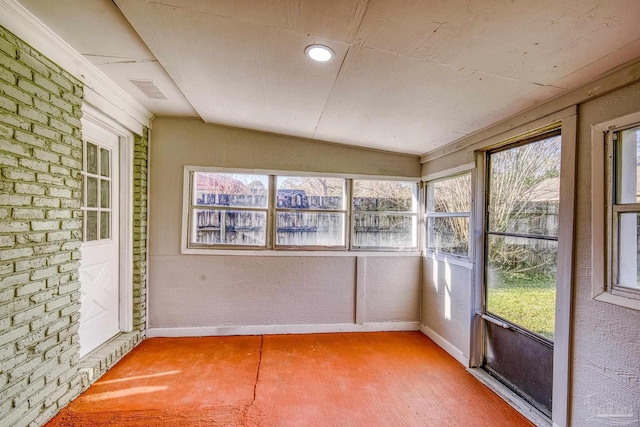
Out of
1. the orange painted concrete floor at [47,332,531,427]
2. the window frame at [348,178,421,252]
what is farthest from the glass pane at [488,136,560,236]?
the orange painted concrete floor at [47,332,531,427]

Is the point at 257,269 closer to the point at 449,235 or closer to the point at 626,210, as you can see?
the point at 449,235

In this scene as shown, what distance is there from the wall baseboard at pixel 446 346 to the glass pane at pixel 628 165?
198 cm

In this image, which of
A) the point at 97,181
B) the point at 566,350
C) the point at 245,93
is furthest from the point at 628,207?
the point at 97,181

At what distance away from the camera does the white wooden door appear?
2602 mm

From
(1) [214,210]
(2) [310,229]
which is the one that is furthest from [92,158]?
(2) [310,229]

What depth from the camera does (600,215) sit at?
1696mm

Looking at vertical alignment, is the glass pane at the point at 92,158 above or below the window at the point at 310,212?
above

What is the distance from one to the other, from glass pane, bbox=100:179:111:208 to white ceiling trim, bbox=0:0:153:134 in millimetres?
610

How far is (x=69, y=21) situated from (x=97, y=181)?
145 cm

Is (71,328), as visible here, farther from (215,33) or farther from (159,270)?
(215,33)

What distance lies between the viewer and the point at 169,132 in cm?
345

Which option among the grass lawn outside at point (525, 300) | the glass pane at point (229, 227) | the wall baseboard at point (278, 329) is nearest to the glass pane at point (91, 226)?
the glass pane at point (229, 227)

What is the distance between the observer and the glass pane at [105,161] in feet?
9.30

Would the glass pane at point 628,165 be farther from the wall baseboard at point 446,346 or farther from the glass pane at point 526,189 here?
the wall baseboard at point 446,346
